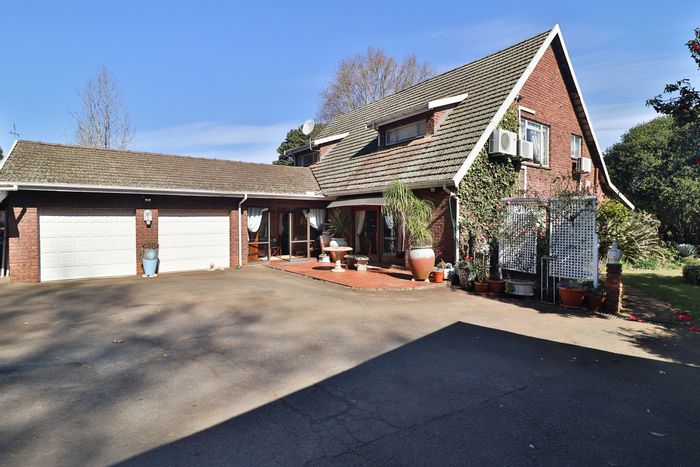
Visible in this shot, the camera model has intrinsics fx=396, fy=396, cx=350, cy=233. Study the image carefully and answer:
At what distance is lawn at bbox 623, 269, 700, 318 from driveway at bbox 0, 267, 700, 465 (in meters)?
3.05

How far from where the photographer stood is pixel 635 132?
25.2 metres

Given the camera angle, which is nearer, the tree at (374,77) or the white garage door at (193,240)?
the white garage door at (193,240)

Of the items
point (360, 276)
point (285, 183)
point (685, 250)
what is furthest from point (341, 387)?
point (685, 250)

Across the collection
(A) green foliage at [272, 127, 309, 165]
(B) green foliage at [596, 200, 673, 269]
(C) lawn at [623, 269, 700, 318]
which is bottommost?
(C) lawn at [623, 269, 700, 318]

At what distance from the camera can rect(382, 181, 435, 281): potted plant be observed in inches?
463

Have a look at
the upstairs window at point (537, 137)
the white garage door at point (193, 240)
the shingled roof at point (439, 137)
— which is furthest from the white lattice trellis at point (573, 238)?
the white garage door at point (193, 240)

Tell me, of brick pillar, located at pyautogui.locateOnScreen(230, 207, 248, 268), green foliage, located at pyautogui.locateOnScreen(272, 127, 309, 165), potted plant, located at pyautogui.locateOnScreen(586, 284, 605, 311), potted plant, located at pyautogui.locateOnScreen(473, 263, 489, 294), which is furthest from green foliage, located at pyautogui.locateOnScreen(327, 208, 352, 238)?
green foliage, located at pyautogui.locateOnScreen(272, 127, 309, 165)

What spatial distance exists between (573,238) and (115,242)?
47.1 ft

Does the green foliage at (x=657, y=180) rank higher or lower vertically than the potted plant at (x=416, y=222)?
higher

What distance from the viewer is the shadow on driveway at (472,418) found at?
3260 millimetres

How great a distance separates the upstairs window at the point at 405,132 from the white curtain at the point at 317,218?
14.5 ft

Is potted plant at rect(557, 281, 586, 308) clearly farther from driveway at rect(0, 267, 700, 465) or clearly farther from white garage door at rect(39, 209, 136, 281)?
white garage door at rect(39, 209, 136, 281)

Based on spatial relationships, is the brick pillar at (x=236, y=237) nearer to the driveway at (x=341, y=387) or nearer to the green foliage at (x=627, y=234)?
the driveway at (x=341, y=387)

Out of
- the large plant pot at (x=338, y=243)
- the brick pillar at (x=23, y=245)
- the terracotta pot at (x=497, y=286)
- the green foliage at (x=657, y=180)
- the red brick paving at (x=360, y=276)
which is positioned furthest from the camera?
the green foliage at (x=657, y=180)
